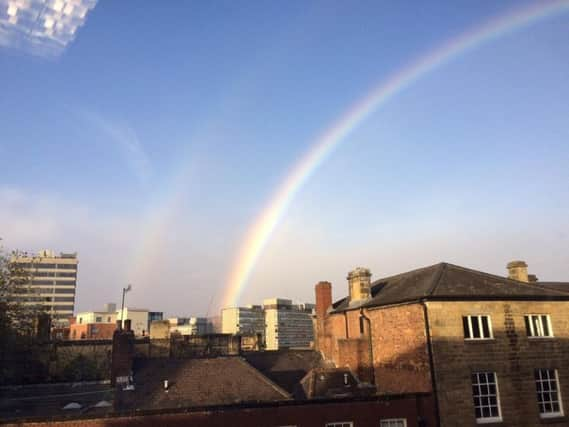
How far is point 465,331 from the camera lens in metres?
24.7

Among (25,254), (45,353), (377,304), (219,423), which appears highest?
(25,254)

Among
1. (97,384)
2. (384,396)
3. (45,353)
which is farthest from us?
(45,353)

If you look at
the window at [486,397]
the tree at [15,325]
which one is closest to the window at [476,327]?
the window at [486,397]

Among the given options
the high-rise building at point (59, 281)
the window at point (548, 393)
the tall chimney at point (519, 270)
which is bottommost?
the window at point (548, 393)

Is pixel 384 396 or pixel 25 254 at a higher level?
pixel 25 254

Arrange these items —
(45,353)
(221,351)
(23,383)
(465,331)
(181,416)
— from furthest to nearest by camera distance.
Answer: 1. (221,351)
2. (45,353)
3. (23,383)
4. (465,331)
5. (181,416)

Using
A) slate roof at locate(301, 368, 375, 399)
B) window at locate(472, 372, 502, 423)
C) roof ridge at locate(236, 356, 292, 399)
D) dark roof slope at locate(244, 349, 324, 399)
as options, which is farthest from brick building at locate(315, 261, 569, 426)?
dark roof slope at locate(244, 349, 324, 399)

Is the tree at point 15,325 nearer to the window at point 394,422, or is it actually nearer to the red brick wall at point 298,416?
the red brick wall at point 298,416

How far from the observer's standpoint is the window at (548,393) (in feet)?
81.0

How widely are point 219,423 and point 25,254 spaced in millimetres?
25647

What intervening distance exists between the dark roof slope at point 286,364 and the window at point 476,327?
1405 centimetres

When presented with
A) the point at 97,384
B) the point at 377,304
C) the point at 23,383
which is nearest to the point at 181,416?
the point at 377,304

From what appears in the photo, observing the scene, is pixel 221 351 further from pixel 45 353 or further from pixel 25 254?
pixel 25 254

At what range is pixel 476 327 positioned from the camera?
2492 centimetres
